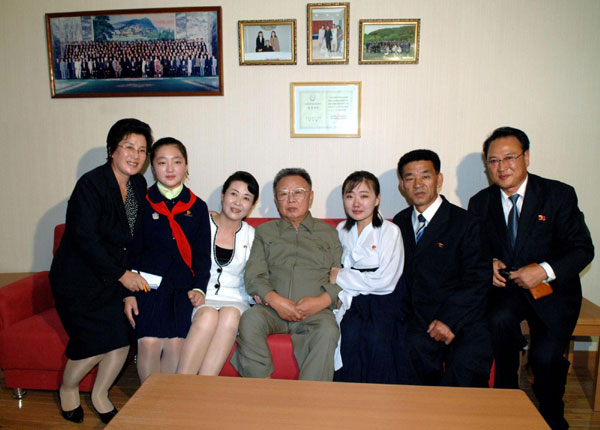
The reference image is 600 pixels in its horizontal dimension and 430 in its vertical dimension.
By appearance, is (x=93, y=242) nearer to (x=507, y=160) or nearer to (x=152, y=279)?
(x=152, y=279)

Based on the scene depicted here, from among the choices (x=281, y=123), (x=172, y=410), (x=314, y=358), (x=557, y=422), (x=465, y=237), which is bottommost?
(x=557, y=422)

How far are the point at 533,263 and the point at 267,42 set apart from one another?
2019 millimetres

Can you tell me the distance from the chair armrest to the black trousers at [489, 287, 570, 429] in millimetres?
2391

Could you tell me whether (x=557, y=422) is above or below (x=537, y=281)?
below

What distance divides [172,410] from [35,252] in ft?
7.35

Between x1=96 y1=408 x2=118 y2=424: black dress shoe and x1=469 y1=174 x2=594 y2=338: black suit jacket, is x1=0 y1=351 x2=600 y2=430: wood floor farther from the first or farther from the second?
x1=469 y1=174 x2=594 y2=338: black suit jacket

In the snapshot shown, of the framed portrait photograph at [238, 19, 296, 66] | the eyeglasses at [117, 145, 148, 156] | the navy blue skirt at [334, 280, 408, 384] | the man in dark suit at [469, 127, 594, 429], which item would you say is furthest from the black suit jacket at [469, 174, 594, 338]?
the eyeglasses at [117, 145, 148, 156]

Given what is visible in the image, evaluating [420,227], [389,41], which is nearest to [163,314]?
[420,227]

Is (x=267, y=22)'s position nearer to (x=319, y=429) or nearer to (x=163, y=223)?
(x=163, y=223)

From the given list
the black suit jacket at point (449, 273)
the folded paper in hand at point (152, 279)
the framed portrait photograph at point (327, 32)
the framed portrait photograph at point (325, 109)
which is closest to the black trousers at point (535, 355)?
the black suit jacket at point (449, 273)

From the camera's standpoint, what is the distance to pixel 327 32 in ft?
7.83

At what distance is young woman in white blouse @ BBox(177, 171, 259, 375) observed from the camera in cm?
174

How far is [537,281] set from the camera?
1.78 metres

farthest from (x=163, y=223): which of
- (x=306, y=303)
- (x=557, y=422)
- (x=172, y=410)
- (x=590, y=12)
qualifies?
(x=590, y=12)
